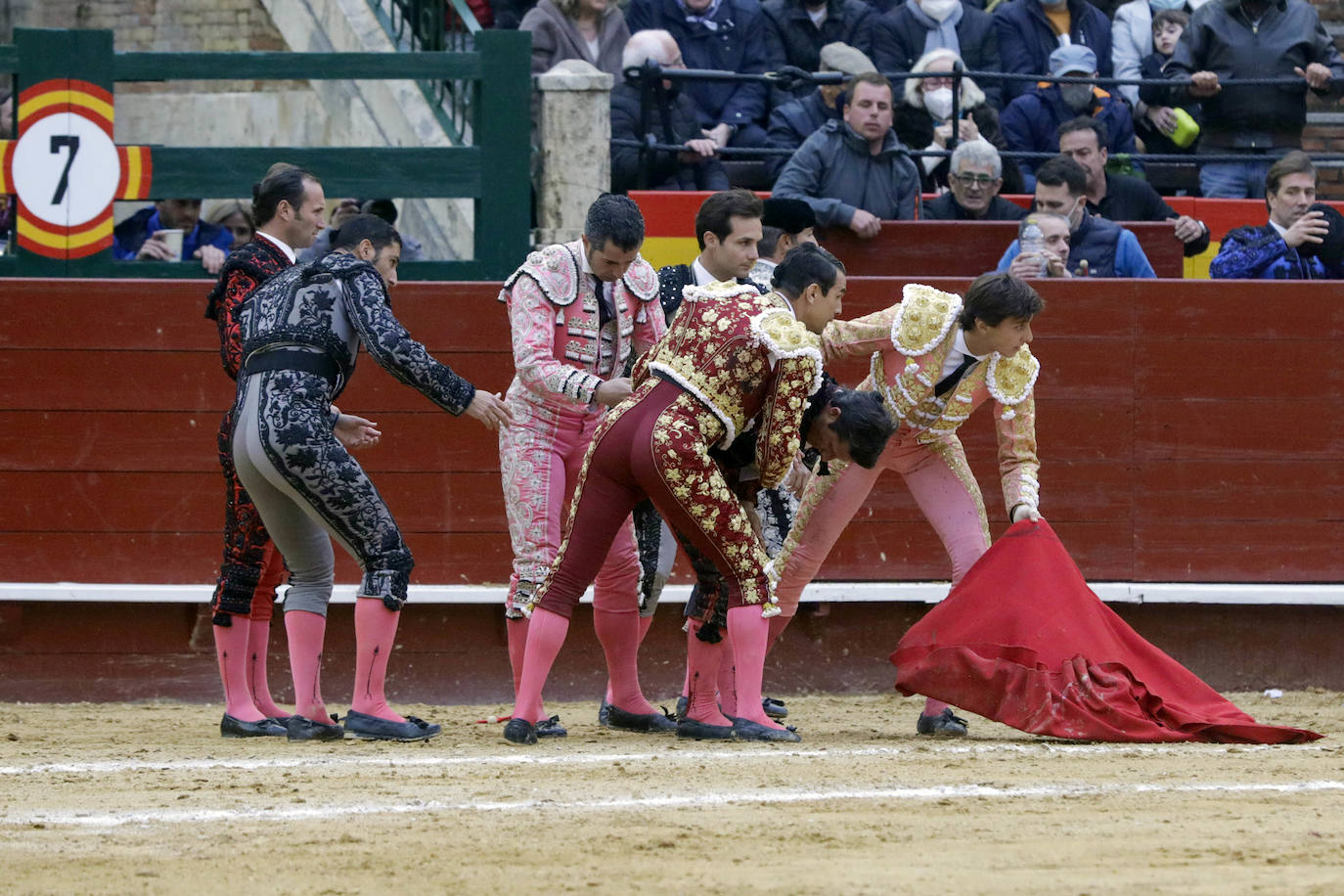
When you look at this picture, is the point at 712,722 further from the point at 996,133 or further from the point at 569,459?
the point at 996,133

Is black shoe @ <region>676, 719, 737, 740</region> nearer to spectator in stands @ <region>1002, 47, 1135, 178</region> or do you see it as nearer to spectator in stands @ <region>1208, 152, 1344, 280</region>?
spectator in stands @ <region>1208, 152, 1344, 280</region>

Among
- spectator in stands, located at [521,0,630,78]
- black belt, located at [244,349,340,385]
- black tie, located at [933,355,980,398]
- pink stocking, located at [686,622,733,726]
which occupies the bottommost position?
pink stocking, located at [686,622,733,726]

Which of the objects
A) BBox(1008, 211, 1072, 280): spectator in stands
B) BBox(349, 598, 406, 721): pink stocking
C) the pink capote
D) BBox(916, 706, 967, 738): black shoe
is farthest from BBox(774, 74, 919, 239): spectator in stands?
BBox(349, 598, 406, 721): pink stocking

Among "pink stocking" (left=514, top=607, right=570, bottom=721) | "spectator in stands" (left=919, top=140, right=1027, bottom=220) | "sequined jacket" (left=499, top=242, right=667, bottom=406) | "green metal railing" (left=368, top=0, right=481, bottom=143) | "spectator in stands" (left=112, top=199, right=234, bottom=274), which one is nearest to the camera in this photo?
"pink stocking" (left=514, top=607, right=570, bottom=721)

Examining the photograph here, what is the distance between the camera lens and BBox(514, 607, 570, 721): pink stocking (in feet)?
16.8

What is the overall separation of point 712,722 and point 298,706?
114cm

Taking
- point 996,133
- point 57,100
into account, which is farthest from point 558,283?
point 996,133

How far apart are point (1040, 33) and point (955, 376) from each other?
4240mm

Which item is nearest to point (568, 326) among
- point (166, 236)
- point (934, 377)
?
point (934, 377)

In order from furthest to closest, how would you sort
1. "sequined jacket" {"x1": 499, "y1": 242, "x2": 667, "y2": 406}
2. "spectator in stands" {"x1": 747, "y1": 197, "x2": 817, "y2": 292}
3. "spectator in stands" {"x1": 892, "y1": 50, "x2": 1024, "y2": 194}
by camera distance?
"spectator in stands" {"x1": 892, "y1": 50, "x2": 1024, "y2": 194}, "spectator in stands" {"x1": 747, "y1": 197, "x2": 817, "y2": 292}, "sequined jacket" {"x1": 499, "y1": 242, "x2": 667, "y2": 406}

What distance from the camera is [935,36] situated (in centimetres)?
909

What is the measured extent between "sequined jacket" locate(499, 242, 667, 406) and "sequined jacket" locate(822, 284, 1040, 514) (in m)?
0.56

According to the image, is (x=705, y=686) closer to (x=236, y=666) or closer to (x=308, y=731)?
(x=308, y=731)

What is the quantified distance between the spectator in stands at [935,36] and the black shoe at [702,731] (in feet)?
14.8
